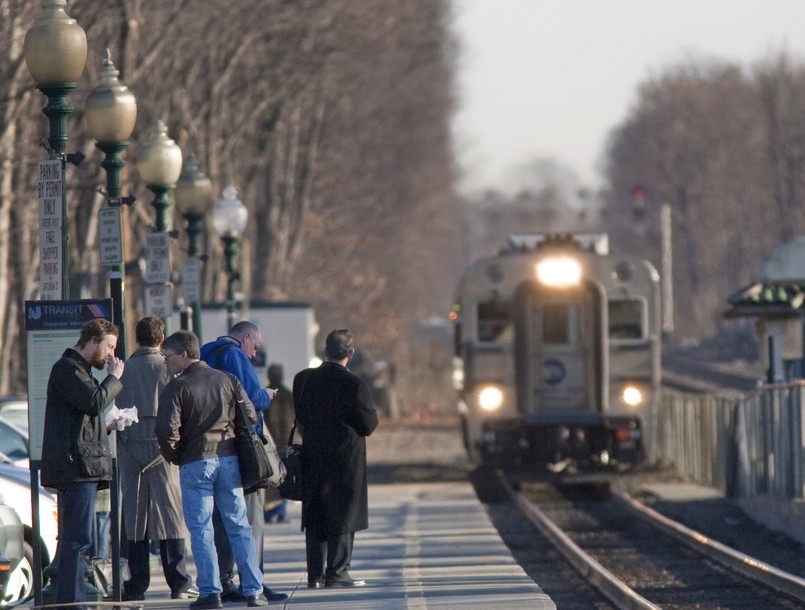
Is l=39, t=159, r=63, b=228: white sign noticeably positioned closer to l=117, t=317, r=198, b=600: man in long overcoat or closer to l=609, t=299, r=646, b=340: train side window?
l=117, t=317, r=198, b=600: man in long overcoat

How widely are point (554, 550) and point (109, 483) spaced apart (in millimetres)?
8529

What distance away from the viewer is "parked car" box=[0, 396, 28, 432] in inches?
776

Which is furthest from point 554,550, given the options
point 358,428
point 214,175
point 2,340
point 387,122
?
point 387,122

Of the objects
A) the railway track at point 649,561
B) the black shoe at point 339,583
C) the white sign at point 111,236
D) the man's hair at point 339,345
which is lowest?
the railway track at point 649,561

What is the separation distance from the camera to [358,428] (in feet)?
42.2

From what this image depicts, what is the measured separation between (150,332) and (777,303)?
41.0ft

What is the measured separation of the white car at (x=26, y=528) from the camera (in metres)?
13.5

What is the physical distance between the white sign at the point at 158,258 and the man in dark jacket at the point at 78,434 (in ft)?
22.3

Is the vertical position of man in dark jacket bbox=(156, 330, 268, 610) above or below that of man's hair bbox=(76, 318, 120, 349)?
below

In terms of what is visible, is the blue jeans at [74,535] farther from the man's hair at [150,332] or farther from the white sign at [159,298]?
the white sign at [159,298]

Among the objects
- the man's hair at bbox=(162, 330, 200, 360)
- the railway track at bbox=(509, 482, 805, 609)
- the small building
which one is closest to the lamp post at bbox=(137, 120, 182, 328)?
the railway track at bbox=(509, 482, 805, 609)

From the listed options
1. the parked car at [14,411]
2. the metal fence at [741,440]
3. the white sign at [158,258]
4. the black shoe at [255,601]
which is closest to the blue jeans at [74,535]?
the black shoe at [255,601]

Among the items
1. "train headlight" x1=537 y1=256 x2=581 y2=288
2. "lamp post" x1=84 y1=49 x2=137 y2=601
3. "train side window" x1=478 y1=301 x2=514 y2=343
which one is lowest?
"train side window" x1=478 y1=301 x2=514 y2=343

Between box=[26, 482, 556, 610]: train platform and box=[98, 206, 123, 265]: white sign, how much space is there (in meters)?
2.49
